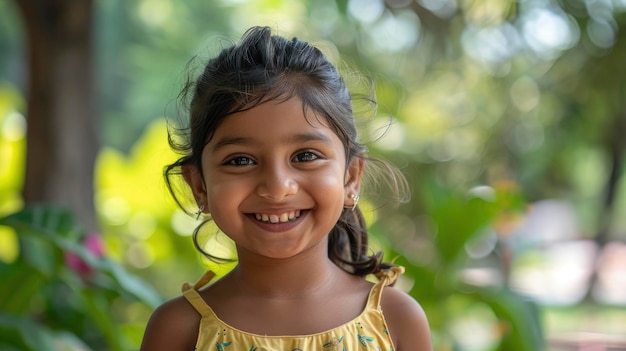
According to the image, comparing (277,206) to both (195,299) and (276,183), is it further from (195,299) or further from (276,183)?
(195,299)

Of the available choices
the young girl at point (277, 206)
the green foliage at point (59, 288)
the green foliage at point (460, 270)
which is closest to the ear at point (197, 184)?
the young girl at point (277, 206)

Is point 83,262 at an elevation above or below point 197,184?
above

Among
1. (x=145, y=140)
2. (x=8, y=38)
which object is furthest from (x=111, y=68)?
(x=145, y=140)

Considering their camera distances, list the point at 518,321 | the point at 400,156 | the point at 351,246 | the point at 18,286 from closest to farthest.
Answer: the point at 351,246
the point at 18,286
the point at 518,321
the point at 400,156

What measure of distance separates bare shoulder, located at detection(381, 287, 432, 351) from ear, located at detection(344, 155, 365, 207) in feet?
0.60

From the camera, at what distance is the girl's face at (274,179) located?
1.37 m

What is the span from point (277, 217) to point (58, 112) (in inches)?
92.0

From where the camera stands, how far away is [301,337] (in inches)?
55.1

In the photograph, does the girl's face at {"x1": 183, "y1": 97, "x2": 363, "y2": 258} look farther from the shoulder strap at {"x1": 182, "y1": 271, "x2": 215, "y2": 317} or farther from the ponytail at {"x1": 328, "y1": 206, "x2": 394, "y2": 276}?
the ponytail at {"x1": 328, "y1": 206, "x2": 394, "y2": 276}

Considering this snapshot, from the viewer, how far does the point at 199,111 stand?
4.83 ft

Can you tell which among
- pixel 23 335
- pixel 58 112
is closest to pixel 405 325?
pixel 23 335

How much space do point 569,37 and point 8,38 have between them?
7959 mm

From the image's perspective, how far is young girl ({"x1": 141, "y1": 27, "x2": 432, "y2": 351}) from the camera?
1380mm

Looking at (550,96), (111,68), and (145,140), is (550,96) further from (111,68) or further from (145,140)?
(111,68)
